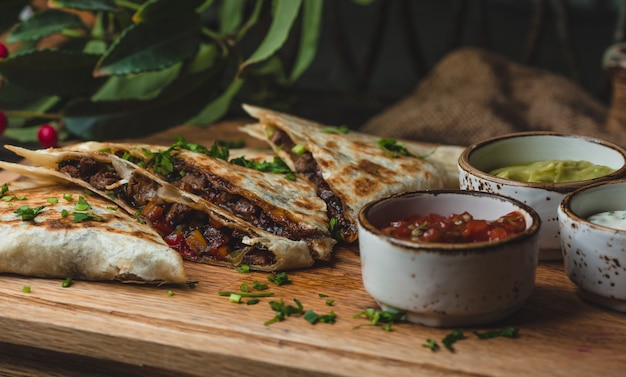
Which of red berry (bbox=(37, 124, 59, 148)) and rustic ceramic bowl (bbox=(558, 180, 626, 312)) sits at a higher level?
rustic ceramic bowl (bbox=(558, 180, 626, 312))

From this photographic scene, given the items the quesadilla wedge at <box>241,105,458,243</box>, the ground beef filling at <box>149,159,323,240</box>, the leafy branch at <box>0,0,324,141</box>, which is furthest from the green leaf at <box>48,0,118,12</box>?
the ground beef filling at <box>149,159,323,240</box>

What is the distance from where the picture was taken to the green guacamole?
3.22 meters

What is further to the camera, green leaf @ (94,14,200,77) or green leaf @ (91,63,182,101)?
green leaf @ (91,63,182,101)

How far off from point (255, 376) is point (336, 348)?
10.0 inches

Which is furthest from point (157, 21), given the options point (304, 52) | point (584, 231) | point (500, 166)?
point (584, 231)

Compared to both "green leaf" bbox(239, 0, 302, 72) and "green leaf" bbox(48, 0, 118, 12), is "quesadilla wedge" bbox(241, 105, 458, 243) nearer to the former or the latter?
"green leaf" bbox(239, 0, 302, 72)

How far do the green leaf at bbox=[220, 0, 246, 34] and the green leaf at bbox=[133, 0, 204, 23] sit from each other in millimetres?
704

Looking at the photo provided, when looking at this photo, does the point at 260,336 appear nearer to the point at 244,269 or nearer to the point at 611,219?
the point at 244,269

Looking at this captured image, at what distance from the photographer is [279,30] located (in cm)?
456

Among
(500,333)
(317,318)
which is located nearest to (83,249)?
(317,318)

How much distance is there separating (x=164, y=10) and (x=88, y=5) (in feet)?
1.41

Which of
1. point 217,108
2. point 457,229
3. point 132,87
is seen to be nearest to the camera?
point 457,229

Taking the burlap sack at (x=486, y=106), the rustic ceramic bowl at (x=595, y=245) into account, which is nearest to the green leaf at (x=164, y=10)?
the burlap sack at (x=486, y=106)

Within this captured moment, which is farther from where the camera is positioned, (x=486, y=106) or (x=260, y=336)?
(x=486, y=106)
